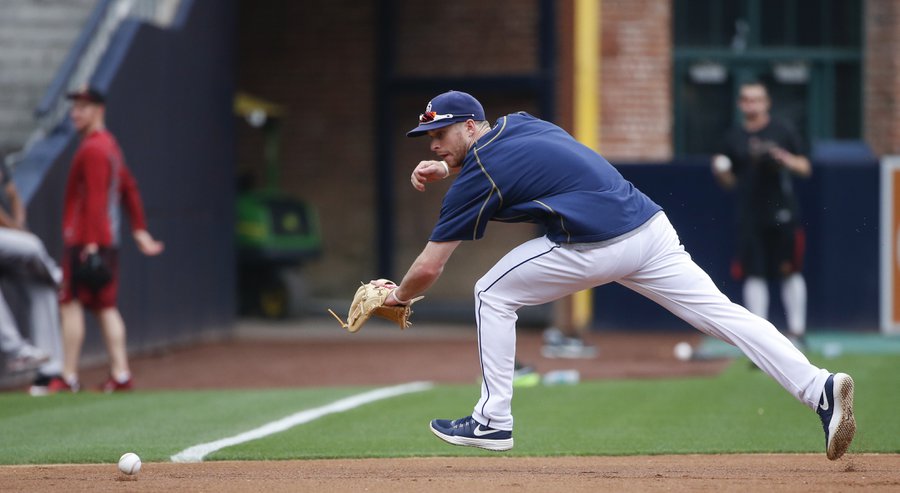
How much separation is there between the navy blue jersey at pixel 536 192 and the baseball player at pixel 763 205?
233 inches

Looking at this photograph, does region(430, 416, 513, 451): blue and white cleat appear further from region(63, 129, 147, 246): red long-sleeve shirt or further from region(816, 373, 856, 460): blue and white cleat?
region(63, 129, 147, 246): red long-sleeve shirt

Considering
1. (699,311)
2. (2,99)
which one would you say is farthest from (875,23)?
(699,311)

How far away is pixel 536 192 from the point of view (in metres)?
6.46

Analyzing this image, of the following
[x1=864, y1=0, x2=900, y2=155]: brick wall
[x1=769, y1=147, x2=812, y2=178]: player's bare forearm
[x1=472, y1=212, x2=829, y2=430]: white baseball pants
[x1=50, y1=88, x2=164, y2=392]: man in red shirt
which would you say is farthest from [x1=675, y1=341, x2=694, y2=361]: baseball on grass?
[x1=472, y1=212, x2=829, y2=430]: white baseball pants

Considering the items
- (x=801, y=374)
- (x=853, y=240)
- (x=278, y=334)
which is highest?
(x=801, y=374)

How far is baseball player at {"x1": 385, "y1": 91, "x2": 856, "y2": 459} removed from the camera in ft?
21.0

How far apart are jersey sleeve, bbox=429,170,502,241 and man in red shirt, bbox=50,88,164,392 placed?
16.5 feet

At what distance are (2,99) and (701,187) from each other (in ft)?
24.9

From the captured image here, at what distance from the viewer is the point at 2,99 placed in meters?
14.6

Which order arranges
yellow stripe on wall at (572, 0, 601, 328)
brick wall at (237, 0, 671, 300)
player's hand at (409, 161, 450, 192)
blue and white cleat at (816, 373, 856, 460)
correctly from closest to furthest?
blue and white cleat at (816, 373, 856, 460)
player's hand at (409, 161, 450, 192)
yellow stripe on wall at (572, 0, 601, 328)
brick wall at (237, 0, 671, 300)

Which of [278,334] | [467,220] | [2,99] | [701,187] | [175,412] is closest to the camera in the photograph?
[467,220]

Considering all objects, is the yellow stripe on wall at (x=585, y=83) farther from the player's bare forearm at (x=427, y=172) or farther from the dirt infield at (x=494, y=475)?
the player's bare forearm at (x=427, y=172)

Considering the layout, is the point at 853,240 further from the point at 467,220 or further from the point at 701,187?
the point at 467,220

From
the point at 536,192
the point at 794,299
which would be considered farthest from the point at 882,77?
the point at 536,192
